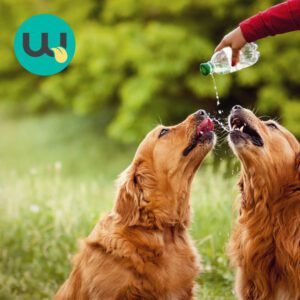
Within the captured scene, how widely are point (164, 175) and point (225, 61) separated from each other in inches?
41.3

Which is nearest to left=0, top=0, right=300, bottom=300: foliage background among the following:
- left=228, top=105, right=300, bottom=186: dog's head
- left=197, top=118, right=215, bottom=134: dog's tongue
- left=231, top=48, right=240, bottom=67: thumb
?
left=197, top=118, right=215, bottom=134: dog's tongue

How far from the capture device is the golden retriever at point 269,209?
158 inches

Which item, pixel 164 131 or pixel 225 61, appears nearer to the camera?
pixel 164 131

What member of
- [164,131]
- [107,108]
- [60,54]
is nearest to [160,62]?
[107,108]

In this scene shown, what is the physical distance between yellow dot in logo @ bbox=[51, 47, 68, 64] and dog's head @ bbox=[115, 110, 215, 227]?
1946mm

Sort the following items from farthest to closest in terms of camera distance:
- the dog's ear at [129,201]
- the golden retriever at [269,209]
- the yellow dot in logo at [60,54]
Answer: the yellow dot in logo at [60,54] → the dog's ear at [129,201] → the golden retriever at [269,209]

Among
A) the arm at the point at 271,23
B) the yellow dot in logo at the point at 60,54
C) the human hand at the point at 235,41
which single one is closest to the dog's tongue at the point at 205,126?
the human hand at the point at 235,41

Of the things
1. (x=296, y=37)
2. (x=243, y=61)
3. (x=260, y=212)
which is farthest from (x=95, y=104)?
(x=260, y=212)

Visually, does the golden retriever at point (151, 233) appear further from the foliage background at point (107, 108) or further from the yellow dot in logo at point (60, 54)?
the yellow dot in logo at point (60, 54)

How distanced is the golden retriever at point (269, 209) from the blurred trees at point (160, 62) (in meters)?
6.55

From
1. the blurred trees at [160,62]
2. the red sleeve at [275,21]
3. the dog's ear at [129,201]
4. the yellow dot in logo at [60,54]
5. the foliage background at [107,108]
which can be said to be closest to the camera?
the red sleeve at [275,21]

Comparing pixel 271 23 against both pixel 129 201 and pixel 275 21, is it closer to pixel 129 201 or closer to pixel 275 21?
pixel 275 21

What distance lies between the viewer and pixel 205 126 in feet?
14.2

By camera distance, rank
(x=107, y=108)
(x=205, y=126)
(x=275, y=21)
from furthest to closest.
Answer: (x=107, y=108)
(x=205, y=126)
(x=275, y=21)
